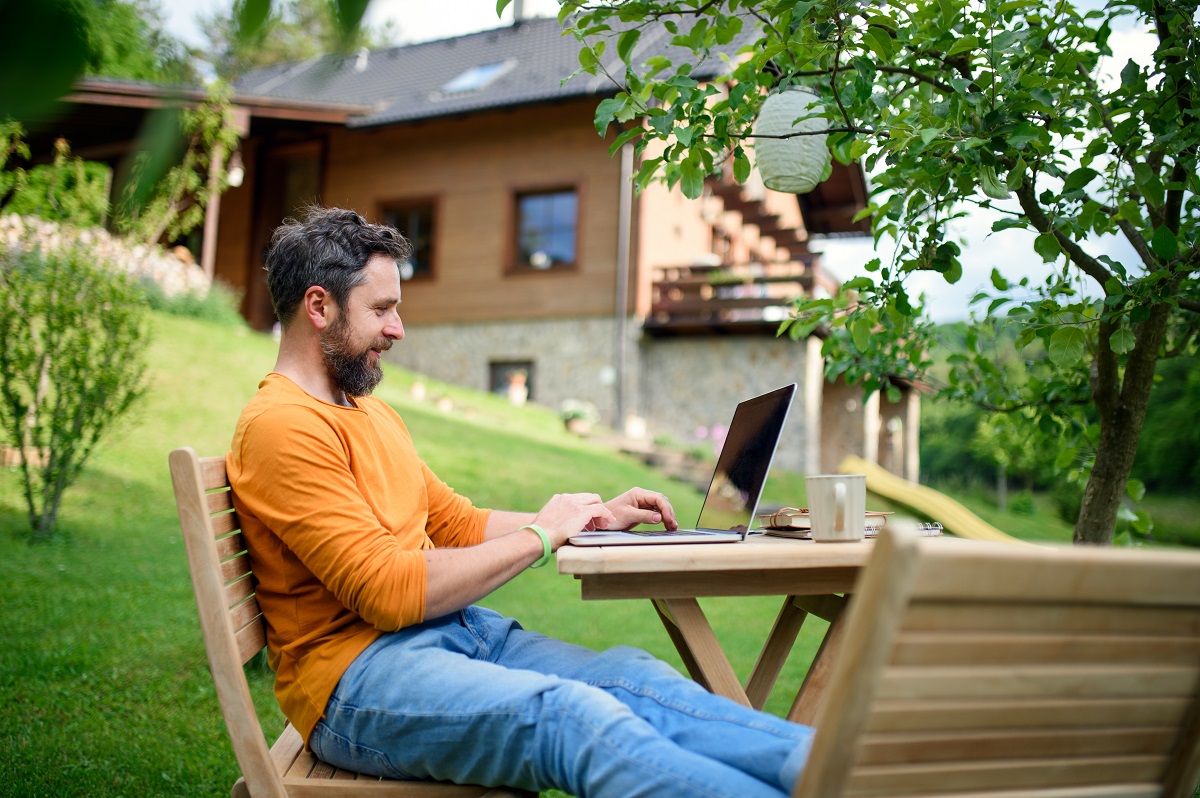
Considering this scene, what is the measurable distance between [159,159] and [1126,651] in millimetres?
1137

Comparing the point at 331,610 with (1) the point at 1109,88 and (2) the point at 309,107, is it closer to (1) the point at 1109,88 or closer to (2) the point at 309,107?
(1) the point at 1109,88

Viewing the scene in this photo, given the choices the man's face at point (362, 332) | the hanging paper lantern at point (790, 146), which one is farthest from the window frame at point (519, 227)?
the man's face at point (362, 332)

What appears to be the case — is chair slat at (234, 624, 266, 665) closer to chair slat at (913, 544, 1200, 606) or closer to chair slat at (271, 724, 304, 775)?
chair slat at (271, 724, 304, 775)

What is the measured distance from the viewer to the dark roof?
522 inches

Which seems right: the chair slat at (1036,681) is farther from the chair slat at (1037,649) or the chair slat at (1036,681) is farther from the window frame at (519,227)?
the window frame at (519,227)

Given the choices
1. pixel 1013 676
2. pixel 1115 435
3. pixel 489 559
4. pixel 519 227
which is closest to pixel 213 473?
pixel 489 559

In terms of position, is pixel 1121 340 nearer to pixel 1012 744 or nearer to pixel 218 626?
pixel 1012 744

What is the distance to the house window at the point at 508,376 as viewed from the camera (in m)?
13.5

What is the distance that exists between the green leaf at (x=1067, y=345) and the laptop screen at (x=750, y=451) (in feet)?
2.63

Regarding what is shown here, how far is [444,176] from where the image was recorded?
14.3m

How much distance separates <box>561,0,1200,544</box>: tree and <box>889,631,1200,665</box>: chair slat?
1.28m

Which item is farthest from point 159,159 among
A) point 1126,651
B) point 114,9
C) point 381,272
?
point 381,272

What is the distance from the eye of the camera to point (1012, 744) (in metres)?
1.12

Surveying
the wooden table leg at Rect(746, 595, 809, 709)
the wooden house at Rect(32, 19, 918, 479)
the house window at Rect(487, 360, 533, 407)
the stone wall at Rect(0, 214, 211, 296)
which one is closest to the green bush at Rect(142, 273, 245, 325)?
the stone wall at Rect(0, 214, 211, 296)
